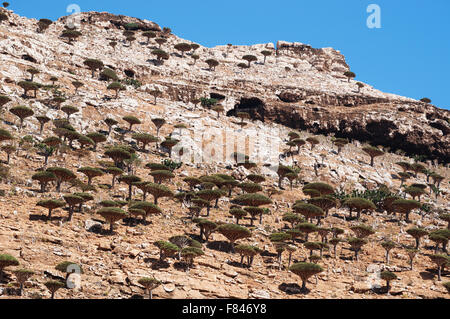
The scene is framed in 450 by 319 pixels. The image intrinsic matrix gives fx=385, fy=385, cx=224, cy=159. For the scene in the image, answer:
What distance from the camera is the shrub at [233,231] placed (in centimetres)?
3186

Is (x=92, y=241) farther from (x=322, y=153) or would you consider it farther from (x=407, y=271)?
(x=322, y=153)

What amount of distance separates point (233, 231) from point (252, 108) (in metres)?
59.0

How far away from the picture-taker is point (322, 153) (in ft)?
224

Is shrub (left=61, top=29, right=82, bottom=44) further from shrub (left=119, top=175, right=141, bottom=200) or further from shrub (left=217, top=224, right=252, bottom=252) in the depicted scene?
shrub (left=217, top=224, right=252, bottom=252)

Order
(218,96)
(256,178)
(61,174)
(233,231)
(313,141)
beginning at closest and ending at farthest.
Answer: (233,231)
(61,174)
(256,178)
(313,141)
(218,96)

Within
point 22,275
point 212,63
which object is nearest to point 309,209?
point 22,275

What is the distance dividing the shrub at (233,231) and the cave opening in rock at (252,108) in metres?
55.0

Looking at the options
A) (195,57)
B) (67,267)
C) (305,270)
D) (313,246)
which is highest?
(195,57)

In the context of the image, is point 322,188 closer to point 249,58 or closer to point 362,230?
point 362,230

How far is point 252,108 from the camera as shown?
289 feet

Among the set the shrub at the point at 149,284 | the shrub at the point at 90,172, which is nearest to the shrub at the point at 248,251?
the shrub at the point at 149,284

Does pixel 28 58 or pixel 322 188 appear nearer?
pixel 322 188

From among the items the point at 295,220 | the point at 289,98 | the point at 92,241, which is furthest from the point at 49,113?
the point at 289,98
